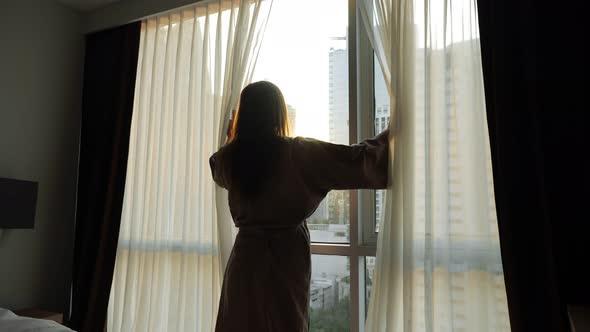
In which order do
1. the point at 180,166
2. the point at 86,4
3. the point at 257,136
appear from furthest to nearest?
the point at 86,4 < the point at 180,166 < the point at 257,136

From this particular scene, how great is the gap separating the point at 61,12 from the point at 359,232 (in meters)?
2.51

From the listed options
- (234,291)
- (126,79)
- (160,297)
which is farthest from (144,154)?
(234,291)

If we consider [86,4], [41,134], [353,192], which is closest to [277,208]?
[353,192]

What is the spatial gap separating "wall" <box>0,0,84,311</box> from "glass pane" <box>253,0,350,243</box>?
5.00 feet

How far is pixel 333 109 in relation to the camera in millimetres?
2029

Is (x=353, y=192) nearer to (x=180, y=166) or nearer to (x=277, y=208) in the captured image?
(x=277, y=208)

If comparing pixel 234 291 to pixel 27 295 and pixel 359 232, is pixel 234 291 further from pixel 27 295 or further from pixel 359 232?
pixel 27 295

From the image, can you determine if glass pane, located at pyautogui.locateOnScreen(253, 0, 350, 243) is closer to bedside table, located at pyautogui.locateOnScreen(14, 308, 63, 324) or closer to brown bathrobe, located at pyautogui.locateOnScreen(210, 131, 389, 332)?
brown bathrobe, located at pyautogui.locateOnScreen(210, 131, 389, 332)

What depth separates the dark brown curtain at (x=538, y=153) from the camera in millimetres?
1364

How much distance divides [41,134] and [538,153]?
2794 mm

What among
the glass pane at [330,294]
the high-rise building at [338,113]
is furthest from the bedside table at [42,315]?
the high-rise building at [338,113]

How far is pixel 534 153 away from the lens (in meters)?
1.41

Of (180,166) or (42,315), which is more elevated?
(180,166)

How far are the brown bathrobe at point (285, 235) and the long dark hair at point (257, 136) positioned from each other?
4cm
